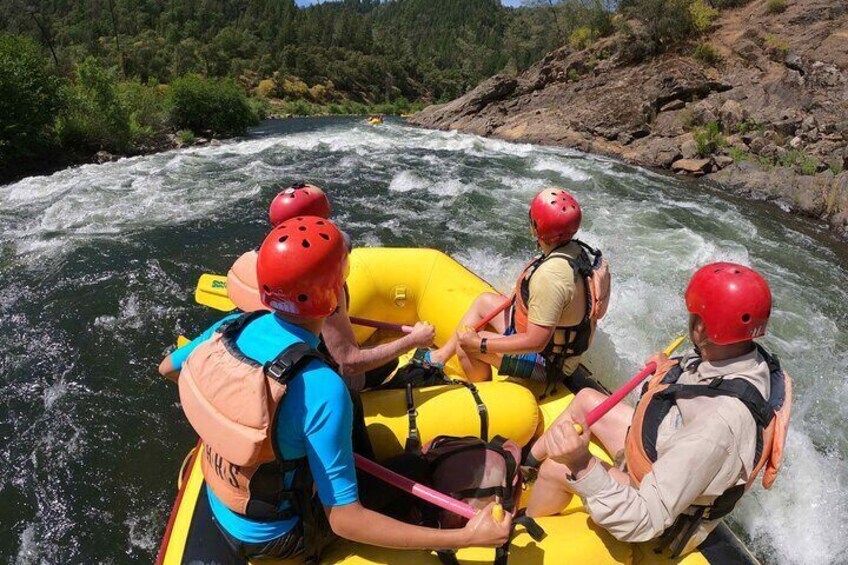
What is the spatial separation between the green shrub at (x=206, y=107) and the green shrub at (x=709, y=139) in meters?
20.3

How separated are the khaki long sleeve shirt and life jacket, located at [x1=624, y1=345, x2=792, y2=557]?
0.04 m

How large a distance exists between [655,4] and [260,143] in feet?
68.4

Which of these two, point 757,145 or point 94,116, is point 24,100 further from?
point 757,145

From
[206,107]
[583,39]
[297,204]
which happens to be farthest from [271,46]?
[297,204]

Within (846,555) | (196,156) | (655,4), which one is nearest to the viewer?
(846,555)

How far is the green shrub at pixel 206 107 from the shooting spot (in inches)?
915

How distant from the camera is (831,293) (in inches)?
293

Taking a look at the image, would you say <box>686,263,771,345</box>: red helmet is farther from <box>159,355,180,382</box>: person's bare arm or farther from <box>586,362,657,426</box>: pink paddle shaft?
<box>159,355,180,382</box>: person's bare arm

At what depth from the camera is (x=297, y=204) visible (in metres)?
2.62

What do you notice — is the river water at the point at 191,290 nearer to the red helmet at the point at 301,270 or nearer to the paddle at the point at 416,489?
the paddle at the point at 416,489

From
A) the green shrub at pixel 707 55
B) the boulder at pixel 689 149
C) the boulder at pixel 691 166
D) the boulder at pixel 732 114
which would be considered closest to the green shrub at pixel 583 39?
the green shrub at pixel 707 55

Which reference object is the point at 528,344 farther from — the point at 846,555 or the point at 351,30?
the point at 351,30

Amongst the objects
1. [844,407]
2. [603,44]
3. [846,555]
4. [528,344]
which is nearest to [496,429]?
[528,344]

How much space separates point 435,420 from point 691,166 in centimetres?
1600
